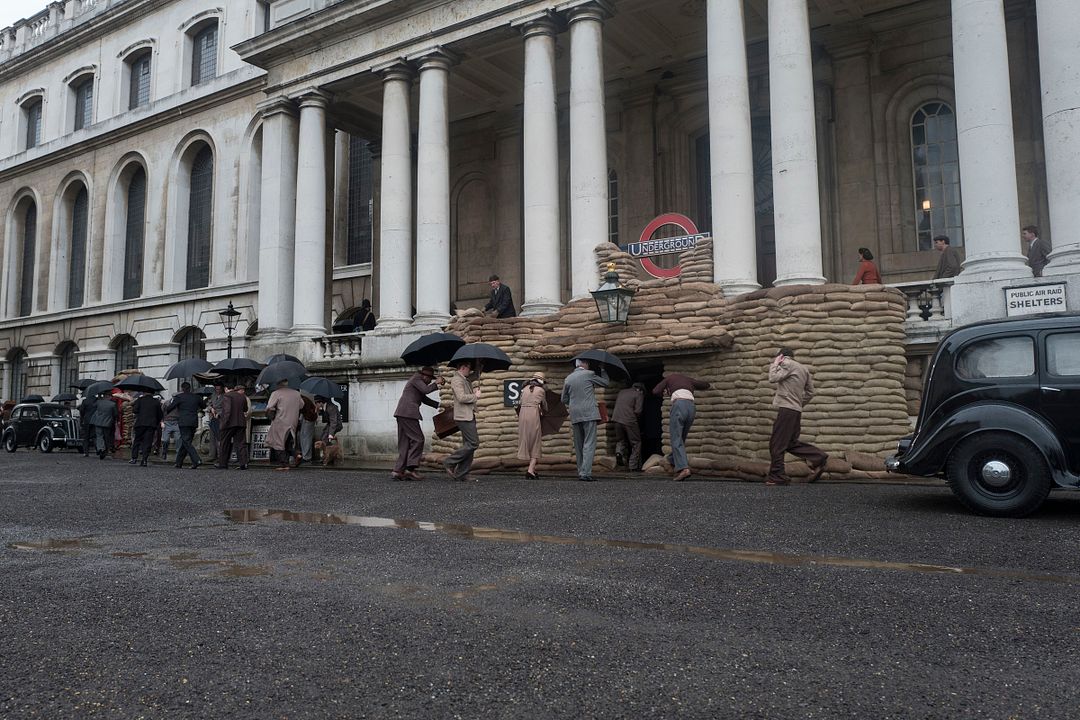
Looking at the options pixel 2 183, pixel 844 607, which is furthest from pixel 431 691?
pixel 2 183

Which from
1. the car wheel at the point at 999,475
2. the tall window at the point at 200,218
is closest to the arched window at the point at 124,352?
the tall window at the point at 200,218

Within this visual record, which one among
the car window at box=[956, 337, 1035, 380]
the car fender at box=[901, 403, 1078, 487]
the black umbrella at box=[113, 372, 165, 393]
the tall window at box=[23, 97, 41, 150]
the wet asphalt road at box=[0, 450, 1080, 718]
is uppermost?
the tall window at box=[23, 97, 41, 150]

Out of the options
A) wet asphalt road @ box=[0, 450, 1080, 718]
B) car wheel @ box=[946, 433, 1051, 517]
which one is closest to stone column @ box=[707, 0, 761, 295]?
car wheel @ box=[946, 433, 1051, 517]

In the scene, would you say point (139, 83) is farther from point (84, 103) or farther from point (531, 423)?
point (531, 423)

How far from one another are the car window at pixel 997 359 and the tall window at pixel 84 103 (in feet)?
123

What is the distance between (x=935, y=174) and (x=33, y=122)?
38747 millimetres

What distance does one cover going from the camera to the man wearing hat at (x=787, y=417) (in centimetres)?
1095

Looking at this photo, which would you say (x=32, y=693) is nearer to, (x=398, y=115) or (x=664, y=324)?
(x=664, y=324)

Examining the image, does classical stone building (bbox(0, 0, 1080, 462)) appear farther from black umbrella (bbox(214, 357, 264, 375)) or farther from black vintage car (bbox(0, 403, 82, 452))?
black vintage car (bbox(0, 403, 82, 452))

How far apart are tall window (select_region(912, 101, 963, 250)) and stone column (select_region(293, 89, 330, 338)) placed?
48.6 feet

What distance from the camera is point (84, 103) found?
3609 cm

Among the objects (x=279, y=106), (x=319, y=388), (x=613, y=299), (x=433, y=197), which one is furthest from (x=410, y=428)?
(x=279, y=106)

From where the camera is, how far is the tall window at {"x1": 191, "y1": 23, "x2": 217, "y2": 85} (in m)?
31.5

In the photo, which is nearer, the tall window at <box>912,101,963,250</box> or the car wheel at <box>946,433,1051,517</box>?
the car wheel at <box>946,433,1051,517</box>
